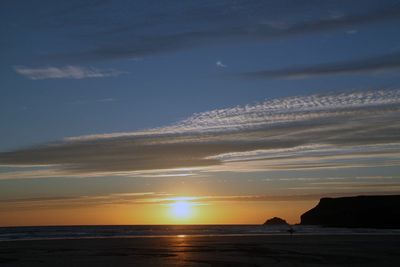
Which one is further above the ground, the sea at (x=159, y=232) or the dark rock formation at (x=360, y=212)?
the dark rock formation at (x=360, y=212)

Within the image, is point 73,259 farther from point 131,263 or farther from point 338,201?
point 338,201

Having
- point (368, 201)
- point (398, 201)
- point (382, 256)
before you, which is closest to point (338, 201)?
point (368, 201)

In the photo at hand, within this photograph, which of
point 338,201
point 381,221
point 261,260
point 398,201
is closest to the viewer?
point 261,260

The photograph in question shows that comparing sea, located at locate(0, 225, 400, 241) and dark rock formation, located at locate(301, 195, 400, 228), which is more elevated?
dark rock formation, located at locate(301, 195, 400, 228)

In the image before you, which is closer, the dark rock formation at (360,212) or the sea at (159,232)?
the sea at (159,232)

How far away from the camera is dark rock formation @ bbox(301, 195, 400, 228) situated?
428 ft

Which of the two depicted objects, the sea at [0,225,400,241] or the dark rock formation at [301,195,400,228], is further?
the dark rock formation at [301,195,400,228]

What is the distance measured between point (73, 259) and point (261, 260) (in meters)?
12.4

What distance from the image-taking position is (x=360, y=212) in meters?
140

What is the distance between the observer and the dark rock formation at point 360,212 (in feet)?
428

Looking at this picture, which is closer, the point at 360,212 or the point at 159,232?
the point at 159,232

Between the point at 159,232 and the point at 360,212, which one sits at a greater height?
the point at 360,212

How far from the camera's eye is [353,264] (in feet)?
102

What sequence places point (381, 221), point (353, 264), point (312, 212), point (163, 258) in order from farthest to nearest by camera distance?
point (312, 212)
point (381, 221)
point (163, 258)
point (353, 264)
